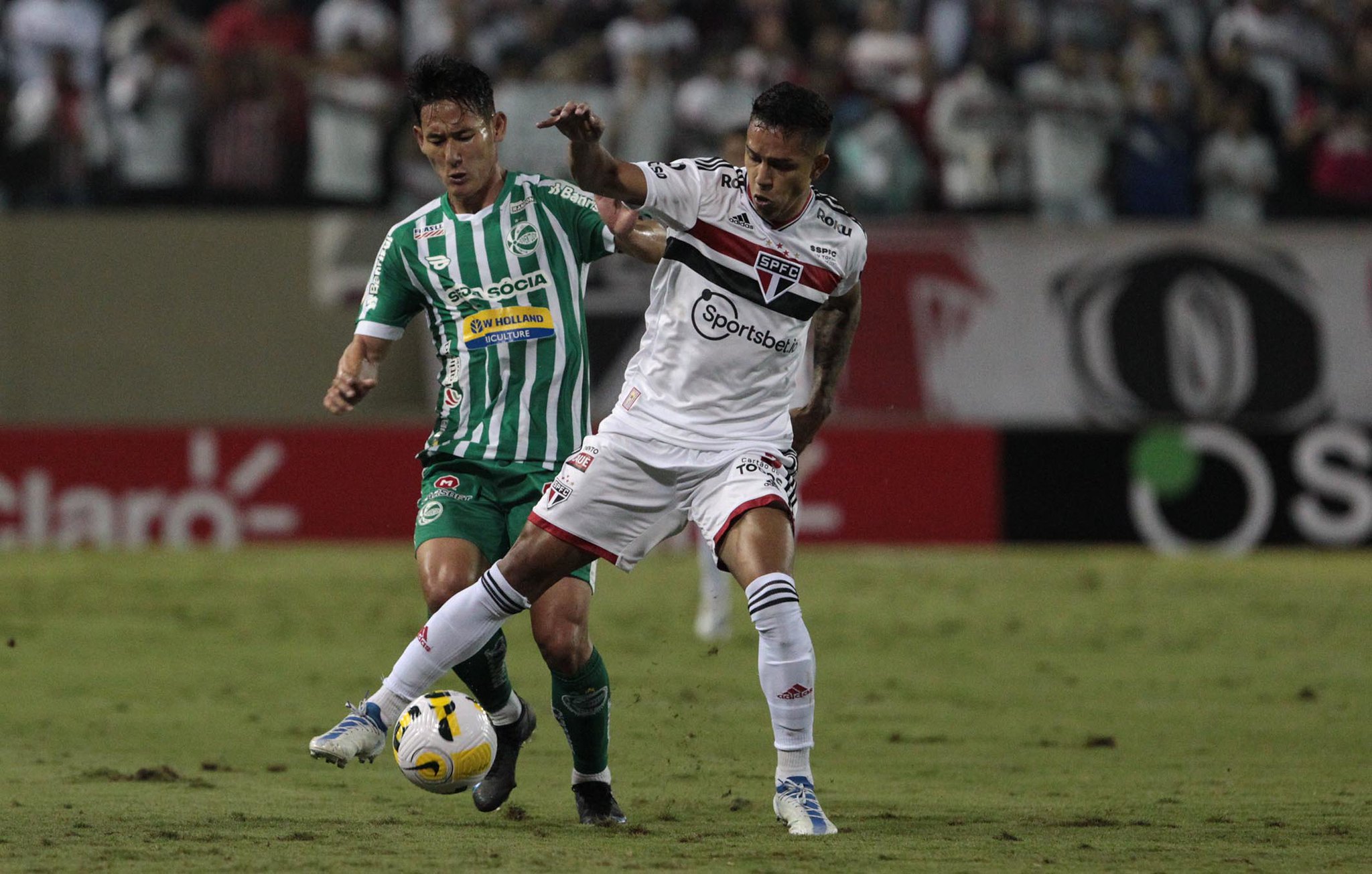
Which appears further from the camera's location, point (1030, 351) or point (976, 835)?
point (1030, 351)

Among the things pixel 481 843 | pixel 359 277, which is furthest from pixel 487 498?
pixel 359 277

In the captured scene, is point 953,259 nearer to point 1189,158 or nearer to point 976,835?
point 1189,158

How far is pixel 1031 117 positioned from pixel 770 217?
429 inches

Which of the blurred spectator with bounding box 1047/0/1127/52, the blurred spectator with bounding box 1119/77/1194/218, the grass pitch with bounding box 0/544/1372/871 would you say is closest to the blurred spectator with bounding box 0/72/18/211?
the grass pitch with bounding box 0/544/1372/871

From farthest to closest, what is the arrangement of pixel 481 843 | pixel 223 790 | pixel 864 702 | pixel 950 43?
pixel 950 43 → pixel 864 702 → pixel 223 790 → pixel 481 843

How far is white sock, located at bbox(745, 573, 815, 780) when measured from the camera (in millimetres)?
5805

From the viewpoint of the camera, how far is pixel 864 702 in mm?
9133

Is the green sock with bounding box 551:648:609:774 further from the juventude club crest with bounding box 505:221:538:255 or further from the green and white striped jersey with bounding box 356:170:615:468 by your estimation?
the juventude club crest with bounding box 505:221:538:255

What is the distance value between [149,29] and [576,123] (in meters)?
11.0

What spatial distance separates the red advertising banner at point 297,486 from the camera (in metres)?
15.2

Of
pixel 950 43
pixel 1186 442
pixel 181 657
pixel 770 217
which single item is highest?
pixel 950 43

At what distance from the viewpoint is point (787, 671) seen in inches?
230

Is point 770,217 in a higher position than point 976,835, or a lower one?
higher

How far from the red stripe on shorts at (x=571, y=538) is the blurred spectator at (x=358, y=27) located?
36.2ft
